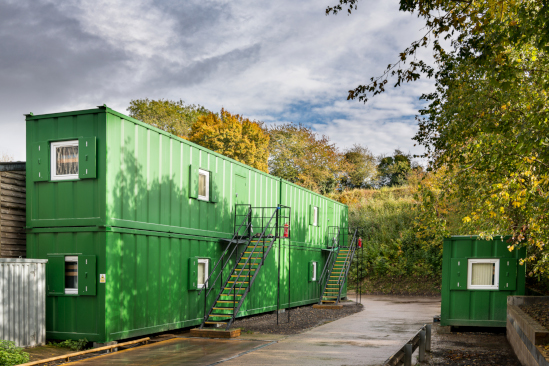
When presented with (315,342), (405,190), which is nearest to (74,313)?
(315,342)

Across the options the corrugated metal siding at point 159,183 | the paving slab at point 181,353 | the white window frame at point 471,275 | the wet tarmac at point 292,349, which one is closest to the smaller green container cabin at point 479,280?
the white window frame at point 471,275

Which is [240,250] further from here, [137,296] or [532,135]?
[532,135]

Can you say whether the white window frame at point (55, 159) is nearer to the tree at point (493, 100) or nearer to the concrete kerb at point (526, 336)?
the tree at point (493, 100)

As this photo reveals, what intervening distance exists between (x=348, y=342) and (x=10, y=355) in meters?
7.21

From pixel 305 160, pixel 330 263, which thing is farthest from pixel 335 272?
pixel 305 160

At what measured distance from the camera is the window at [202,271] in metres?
15.2

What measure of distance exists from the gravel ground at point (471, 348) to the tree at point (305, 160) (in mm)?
29409

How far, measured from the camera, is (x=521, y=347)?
1066 centimetres

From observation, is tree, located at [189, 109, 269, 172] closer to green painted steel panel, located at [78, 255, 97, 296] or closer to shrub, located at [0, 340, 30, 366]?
green painted steel panel, located at [78, 255, 97, 296]

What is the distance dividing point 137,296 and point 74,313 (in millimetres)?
1369

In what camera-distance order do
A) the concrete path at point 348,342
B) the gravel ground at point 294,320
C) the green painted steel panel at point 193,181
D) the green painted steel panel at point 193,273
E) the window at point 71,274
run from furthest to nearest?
the gravel ground at point 294,320 → the green painted steel panel at point 193,181 → the green painted steel panel at point 193,273 → the window at point 71,274 → the concrete path at point 348,342

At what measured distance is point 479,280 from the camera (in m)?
15.2

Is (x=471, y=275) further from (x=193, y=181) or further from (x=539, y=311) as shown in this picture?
(x=193, y=181)

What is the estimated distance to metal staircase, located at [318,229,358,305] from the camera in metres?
25.3
